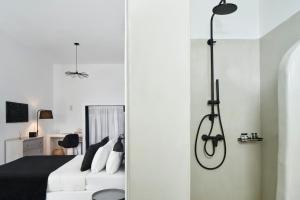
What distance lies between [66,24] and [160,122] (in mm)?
3358

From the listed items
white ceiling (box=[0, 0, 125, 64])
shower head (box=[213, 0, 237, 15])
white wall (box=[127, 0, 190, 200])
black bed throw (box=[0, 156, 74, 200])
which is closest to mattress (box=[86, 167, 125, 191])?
black bed throw (box=[0, 156, 74, 200])

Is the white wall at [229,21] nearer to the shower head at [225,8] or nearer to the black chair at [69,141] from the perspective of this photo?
the shower head at [225,8]

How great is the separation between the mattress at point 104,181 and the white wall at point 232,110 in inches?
38.6

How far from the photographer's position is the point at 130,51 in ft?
2.93

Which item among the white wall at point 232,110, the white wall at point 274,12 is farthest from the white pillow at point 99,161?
the white wall at point 274,12

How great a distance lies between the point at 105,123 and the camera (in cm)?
618

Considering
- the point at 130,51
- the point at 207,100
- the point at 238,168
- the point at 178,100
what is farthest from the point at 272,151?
the point at 130,51

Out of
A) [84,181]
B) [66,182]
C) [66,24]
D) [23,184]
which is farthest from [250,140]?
[66,24]

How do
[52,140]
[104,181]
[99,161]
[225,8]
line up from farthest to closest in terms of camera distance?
[52,140] < [99,161] < [104,181] < [225,8]

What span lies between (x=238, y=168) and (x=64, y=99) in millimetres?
5461

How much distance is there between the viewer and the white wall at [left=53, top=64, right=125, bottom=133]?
20.2 feet

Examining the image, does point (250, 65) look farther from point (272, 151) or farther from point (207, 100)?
point (272, 151)

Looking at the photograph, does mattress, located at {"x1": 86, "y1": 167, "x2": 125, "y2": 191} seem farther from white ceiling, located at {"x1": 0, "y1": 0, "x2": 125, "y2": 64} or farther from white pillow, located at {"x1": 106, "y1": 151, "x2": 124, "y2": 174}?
white ceiling, located at {"x1": 0, "y1": 0, "x2": 125, "y2": 64}

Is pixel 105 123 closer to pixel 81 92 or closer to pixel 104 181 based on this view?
pixel 81 92
